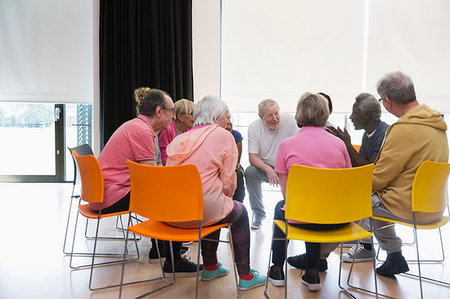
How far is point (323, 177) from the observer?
186 cm

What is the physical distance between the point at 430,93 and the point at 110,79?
4.33 metres

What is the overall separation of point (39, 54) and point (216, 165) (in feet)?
15.4

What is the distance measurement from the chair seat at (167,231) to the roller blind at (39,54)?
4.09m

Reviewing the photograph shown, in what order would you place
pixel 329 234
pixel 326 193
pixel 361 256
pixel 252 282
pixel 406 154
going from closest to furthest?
pixel 326 193
pixel 329 234
pixel 406 154
pixel 252 282
pixel 361 256

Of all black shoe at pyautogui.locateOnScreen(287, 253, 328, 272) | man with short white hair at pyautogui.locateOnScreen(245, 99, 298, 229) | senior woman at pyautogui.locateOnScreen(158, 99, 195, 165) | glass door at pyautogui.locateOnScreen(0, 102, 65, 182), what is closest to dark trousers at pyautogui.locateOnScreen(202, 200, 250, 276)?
black shoe at pyautogui.locateOnScreen(287, 253, 328, 272)

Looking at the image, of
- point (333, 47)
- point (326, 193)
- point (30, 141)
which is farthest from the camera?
point (30, 141)

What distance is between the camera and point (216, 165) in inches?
84.0

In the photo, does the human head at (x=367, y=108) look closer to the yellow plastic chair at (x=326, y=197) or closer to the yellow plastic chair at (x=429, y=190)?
the yellow plastic chair at (x=429, y=190)

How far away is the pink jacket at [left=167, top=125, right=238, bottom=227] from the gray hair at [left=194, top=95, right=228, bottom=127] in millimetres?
84

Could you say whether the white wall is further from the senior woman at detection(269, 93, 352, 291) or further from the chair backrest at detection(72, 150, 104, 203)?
the senior woman at detection(269, 93, 352, 291)

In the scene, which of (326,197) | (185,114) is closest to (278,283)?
(326,197)

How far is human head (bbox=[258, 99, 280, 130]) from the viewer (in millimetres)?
3619

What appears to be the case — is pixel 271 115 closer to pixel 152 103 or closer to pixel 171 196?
pixel 152 103

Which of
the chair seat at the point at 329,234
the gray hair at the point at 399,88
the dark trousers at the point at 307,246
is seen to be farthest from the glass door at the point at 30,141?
the gray hair at the point at 399,88
